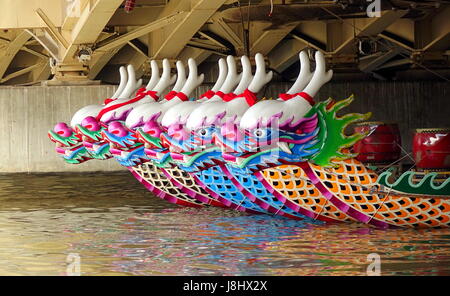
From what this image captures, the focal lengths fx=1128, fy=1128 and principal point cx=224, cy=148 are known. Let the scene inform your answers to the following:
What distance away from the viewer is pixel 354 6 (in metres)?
22.4

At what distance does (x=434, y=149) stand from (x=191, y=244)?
11.4ft

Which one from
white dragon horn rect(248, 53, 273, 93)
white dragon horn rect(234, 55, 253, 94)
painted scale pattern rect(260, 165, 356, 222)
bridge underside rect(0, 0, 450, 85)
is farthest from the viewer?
bridge underside rect(0, 0, 450, 85)

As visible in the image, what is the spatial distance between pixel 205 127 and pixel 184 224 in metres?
1.86

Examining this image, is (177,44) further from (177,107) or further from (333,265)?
(333,265)

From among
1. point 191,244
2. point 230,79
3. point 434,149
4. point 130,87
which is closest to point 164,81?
point 130,87

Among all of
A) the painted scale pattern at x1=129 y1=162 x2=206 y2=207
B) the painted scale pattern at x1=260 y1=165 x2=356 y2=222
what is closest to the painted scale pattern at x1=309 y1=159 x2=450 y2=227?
the painted scale pattern at x1=260 y1=165 x2=356 y2=222

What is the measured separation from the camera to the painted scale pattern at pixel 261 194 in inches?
643

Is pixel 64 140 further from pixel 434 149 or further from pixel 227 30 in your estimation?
pixel 227 30

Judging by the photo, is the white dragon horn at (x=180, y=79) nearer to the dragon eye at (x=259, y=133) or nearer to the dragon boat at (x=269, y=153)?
the dragon boat at (x=269, y=153)

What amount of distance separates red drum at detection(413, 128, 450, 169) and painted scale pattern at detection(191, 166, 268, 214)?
9.85ft

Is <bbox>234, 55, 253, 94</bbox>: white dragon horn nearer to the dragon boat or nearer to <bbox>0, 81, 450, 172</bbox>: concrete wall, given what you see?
the dragon boat

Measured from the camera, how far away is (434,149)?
14961 millimetres

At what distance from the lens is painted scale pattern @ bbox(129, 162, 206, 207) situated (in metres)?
19.0
